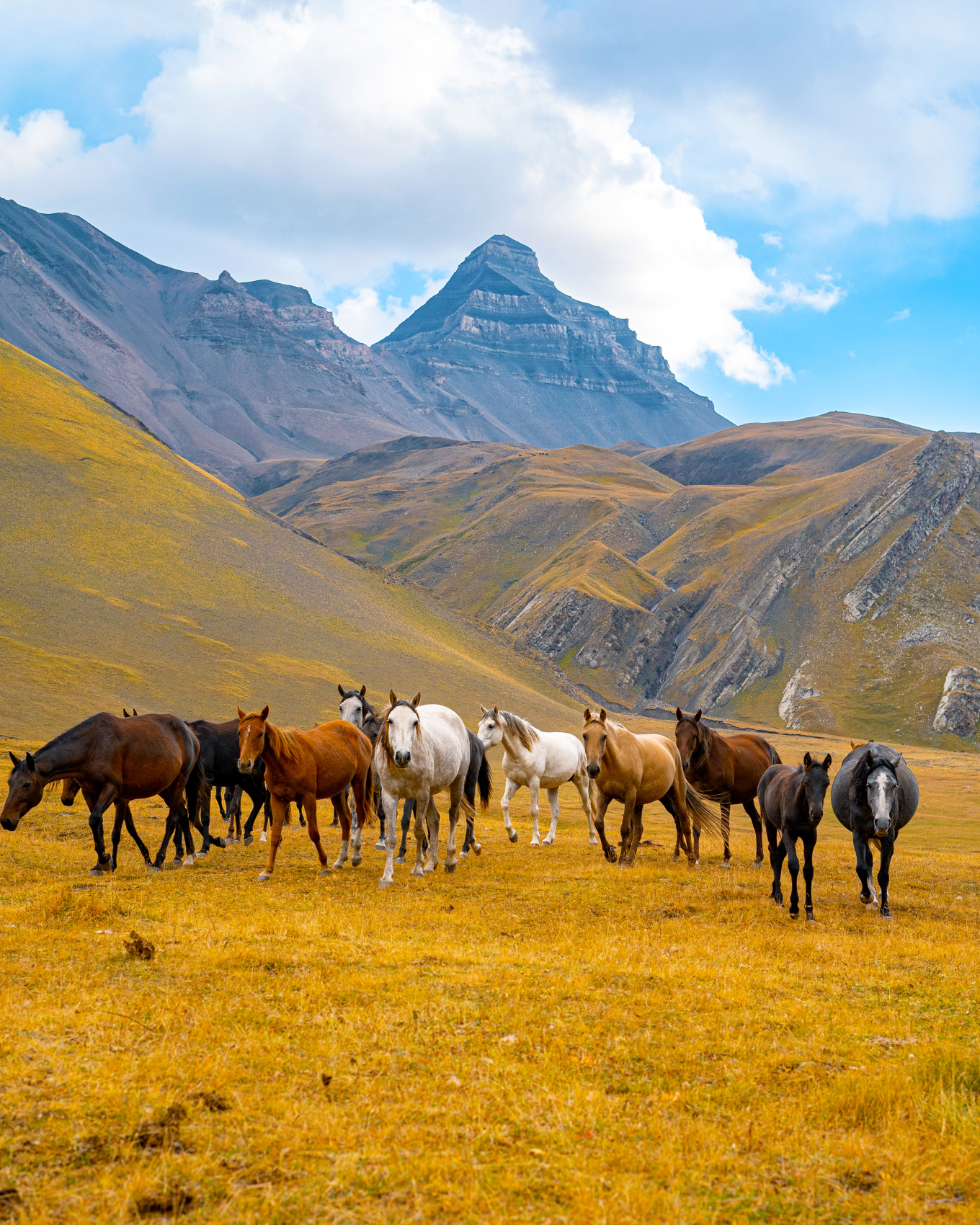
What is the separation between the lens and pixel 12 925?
37.2 feet

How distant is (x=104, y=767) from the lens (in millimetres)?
15977

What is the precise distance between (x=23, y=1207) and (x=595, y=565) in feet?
590

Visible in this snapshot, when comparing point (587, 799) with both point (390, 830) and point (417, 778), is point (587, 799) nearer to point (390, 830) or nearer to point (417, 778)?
point (417, 778)

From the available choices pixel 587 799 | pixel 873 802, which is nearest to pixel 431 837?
pixel 587 799

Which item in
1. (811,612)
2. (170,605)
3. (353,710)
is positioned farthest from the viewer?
(811,612)

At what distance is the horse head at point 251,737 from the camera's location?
15.7 m

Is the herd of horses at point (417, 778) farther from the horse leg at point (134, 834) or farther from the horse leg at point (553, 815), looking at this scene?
the horse leg at point (553, 815)

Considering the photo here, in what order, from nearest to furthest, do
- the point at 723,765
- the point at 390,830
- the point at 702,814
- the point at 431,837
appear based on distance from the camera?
the point at 390,830 → the point at 431,837 → the point at 702,814 → the point at 723,765

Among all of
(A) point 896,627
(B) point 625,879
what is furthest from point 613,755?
(A) point 896,627

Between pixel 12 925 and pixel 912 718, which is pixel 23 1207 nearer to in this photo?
pixel 12 925

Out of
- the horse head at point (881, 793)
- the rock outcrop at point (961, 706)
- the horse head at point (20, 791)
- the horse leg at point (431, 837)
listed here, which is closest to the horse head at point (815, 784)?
the horse head at point (881, 793)

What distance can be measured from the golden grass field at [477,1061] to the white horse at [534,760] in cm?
775

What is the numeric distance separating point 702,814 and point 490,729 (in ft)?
18.1

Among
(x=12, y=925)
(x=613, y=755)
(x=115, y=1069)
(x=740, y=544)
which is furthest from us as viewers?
(x=740, y=544)
